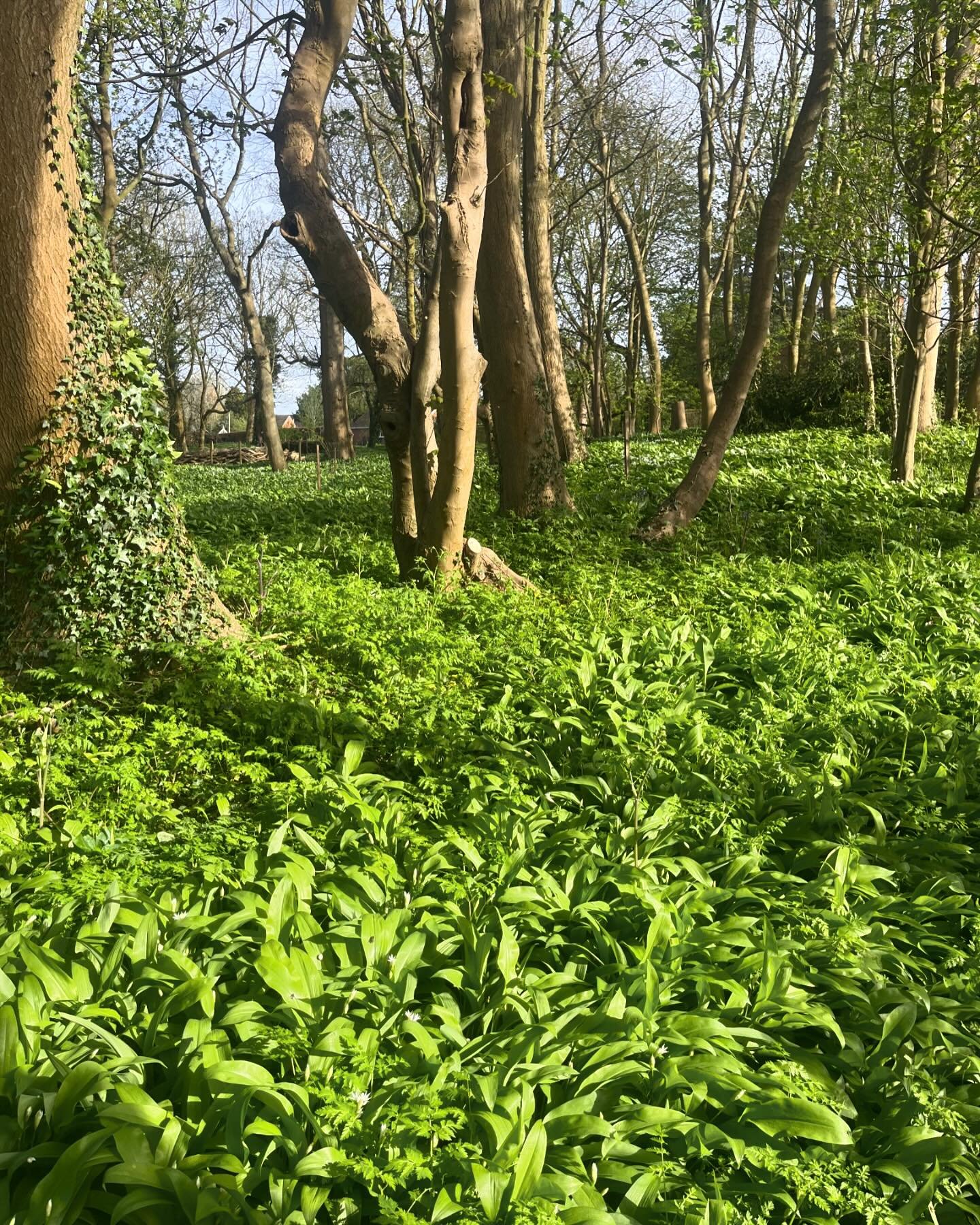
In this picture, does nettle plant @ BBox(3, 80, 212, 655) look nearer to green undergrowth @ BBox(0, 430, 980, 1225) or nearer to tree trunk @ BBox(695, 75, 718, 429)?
green undergrowth @ BBox(0, 430, 980, 1225)

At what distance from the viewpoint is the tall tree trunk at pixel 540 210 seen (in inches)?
478

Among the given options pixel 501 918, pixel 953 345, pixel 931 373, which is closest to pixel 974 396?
pixel 953 345

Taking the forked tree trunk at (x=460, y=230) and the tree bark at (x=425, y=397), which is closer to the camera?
the forked tree trunk at (x=460, y=230)

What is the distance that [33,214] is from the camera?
4.95m

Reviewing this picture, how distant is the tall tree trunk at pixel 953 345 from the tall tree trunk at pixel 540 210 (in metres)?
5.96

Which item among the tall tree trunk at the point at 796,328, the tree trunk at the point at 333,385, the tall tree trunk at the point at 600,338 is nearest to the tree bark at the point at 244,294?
the tree trunk at the point at 333,385

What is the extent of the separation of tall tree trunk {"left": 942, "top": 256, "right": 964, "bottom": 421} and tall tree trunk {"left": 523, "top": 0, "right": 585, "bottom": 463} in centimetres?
596

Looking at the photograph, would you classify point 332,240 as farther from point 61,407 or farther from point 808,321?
point 808,321

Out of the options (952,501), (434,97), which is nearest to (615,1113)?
(952,501)

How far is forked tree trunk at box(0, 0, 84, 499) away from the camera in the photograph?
4.89 meters

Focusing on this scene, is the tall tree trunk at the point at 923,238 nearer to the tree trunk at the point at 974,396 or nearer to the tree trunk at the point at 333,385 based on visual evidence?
the tree trunk at the point at 974,396

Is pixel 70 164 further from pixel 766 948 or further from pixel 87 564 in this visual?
pixel 766 948

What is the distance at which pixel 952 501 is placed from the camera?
9.69 meters

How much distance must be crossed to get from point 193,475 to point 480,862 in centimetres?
1775
